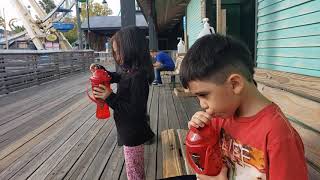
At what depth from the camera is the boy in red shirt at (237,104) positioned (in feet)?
4.00

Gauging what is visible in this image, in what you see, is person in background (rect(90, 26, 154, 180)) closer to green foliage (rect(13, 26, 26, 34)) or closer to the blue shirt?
the blue shirt

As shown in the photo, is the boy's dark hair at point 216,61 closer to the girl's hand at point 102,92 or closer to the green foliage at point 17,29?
the girl's hand at point 102,92

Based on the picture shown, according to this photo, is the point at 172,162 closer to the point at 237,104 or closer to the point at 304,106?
the point at 304,106

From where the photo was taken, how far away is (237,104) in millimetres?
1325

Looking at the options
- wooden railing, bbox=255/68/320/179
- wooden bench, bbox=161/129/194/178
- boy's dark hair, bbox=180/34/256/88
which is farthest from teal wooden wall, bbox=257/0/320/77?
boy's dark hair, bbox=180/34/256/88

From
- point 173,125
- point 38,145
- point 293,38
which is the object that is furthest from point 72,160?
point 293,38

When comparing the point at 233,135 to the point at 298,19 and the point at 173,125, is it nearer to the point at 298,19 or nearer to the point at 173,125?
the point at 298,19

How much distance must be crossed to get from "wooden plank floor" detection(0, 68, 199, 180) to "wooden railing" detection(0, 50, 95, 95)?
1.42 metres

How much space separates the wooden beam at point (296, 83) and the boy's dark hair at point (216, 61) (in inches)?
23.5

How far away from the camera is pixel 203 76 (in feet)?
4.25

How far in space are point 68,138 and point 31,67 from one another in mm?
7242

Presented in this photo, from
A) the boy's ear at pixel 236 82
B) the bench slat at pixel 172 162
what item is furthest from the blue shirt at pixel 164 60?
the boy's ear at pixel 236 82

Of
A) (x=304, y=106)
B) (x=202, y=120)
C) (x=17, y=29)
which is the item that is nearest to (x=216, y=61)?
(x=202, y=120)

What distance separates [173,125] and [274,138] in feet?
13.0
